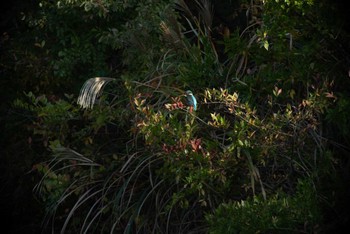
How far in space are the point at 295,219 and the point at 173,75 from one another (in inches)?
92.6

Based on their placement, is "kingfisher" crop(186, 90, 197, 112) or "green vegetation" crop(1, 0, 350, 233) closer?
"green vegetation" crop(1, 0, 350, 233)

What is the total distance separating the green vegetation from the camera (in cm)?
536

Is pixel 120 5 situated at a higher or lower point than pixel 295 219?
higher

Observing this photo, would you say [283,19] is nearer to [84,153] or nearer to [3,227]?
[84,153]

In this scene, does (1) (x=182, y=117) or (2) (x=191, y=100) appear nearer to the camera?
A: (2) (x=191, y=100)

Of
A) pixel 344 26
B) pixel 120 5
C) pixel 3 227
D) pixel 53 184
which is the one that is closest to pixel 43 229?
pixel 53 184

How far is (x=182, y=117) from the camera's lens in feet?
22.1

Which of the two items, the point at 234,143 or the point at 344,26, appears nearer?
the point at 344,26

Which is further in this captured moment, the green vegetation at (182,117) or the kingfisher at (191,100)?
the kingfisher at (191,100)

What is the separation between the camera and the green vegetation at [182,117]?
5363 millimetres

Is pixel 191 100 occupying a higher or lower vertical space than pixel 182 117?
higher

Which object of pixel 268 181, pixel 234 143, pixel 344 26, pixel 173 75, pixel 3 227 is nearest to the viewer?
pixel 344 26

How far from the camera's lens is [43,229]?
7.32 meters

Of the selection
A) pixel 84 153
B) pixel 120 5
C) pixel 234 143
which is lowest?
pixel 84 153
